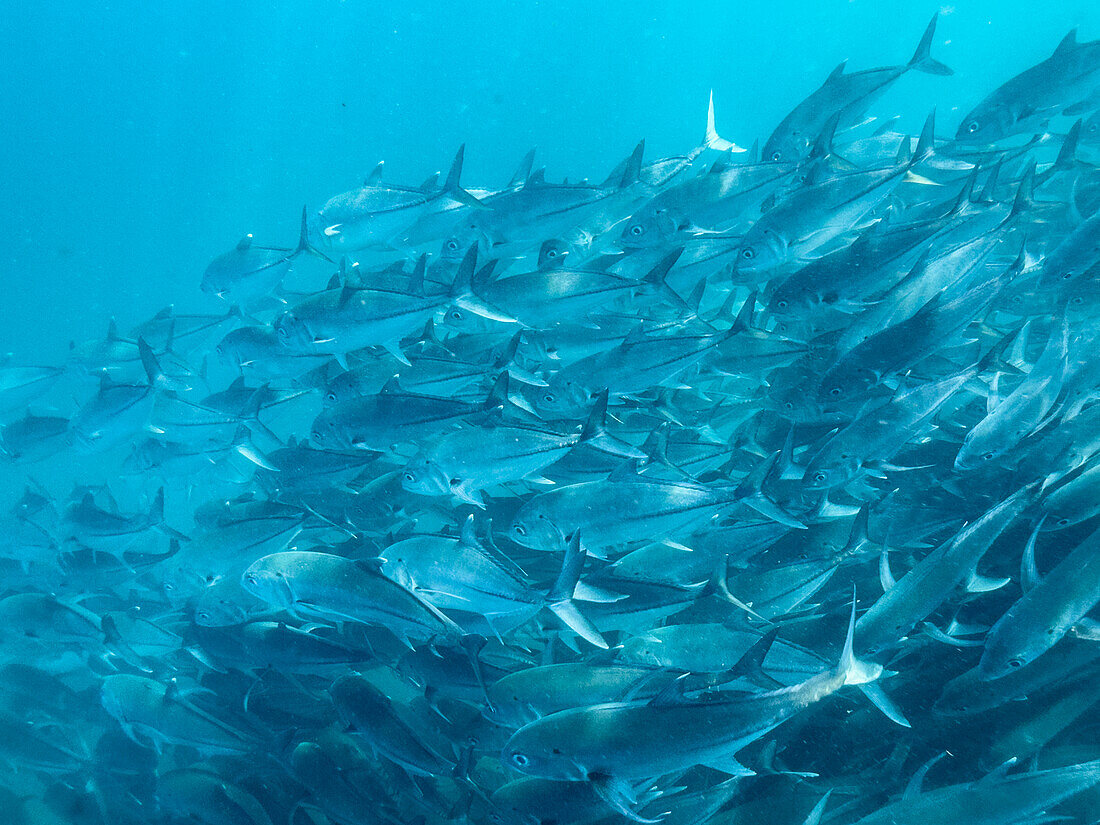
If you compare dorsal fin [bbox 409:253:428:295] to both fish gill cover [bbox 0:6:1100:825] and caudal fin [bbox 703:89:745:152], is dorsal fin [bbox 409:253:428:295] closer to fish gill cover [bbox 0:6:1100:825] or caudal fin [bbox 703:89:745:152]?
fish gill cover [bbox 0:6:1100:825]

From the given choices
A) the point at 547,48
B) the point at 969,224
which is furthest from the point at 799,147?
the point at 547,48

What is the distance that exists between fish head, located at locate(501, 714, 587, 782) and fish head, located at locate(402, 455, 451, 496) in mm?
1257

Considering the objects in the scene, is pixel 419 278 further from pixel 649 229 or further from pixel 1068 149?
pixel 1068 149

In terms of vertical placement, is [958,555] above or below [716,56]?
below

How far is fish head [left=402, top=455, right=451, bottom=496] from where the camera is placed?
115 inches

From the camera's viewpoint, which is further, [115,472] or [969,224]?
[115,472]

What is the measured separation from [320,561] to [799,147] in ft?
14.1

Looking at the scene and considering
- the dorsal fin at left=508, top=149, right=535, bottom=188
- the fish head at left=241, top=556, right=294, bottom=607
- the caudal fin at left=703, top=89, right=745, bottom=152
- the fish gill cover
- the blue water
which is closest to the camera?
the fish gill cover

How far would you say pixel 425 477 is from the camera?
2.96 meters

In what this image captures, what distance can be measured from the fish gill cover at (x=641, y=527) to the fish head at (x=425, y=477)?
0.02 meters

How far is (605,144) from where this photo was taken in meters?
42.3

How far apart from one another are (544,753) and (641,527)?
3.62ft

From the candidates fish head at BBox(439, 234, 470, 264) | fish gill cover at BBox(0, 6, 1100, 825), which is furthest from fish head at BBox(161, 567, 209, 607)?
fish head at BBox(439, 234, 470, 264)

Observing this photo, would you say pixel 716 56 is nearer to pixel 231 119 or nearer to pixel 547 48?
pixel 547 48
